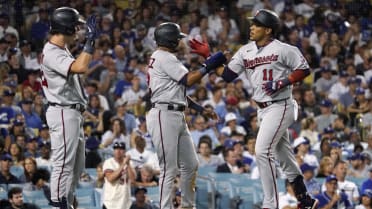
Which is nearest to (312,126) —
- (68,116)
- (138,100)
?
(138,100)

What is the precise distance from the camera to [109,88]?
1770cm

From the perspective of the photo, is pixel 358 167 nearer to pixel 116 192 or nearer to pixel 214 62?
pixel 116 192

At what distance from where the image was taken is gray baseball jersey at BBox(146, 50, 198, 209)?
10.0 metres

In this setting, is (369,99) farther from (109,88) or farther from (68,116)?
(68,116)

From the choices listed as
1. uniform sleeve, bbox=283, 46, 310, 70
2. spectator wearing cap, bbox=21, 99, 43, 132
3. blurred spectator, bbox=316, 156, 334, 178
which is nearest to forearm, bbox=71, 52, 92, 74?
uniform sleeve, bbox=283, 46, 310, 70

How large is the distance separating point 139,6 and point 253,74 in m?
11.1

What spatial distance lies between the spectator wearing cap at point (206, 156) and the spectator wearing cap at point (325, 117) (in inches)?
121

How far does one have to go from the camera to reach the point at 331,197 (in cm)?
1350

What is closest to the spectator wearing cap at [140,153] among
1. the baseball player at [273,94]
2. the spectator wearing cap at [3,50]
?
the spectator wearing cap at [3,50]

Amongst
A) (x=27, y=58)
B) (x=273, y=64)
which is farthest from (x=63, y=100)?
(x=27, y=58)

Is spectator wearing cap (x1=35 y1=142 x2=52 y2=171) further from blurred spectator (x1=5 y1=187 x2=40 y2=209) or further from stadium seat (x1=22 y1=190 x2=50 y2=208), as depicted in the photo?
blurred spectator (x1=5 y1=187 x2=40 y2=209)

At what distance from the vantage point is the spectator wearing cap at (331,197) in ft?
43.8

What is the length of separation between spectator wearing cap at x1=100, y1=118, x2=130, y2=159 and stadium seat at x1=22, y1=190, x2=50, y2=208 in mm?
2523

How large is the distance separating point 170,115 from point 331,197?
13.9 ft
